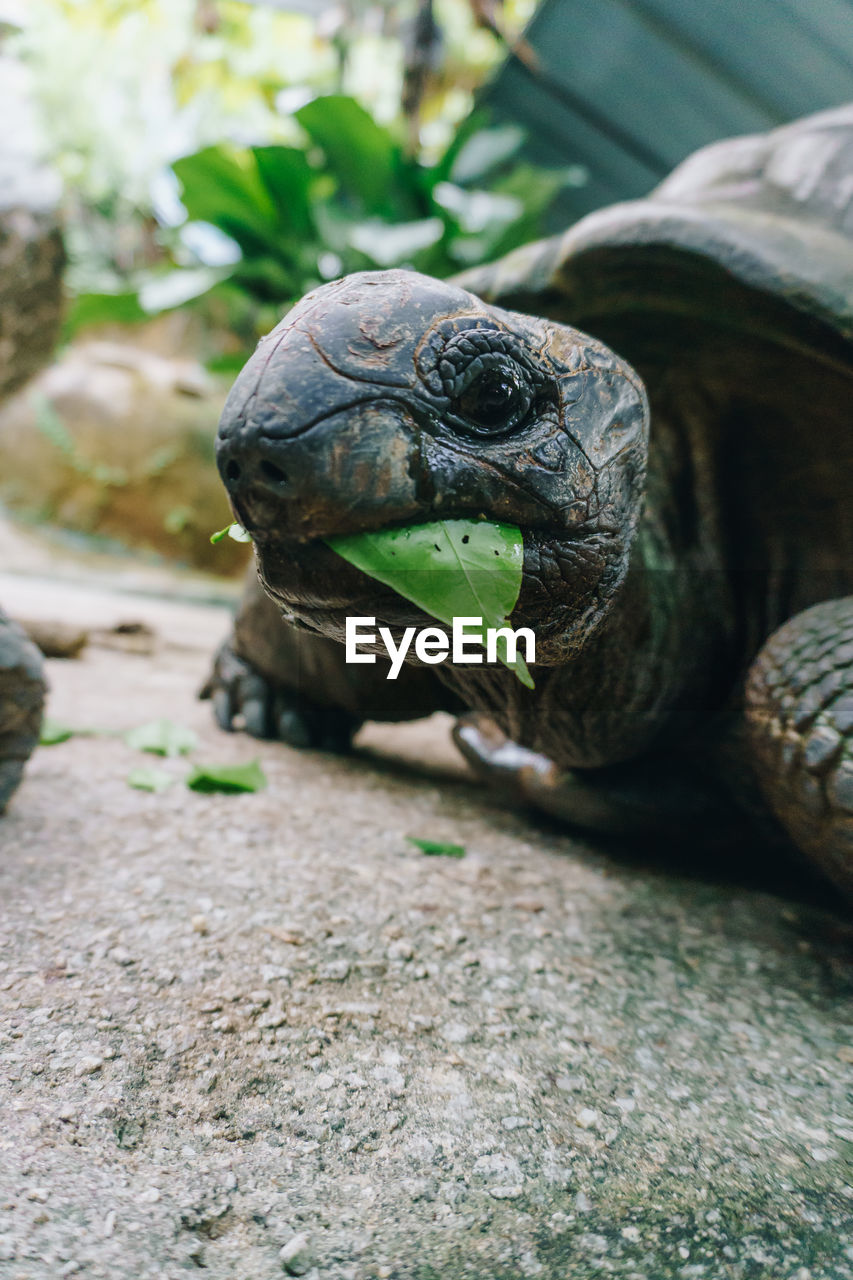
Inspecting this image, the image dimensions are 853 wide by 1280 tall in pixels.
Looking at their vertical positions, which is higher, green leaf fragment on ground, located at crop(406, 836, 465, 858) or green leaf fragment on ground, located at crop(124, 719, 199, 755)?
green leaf fragment on ground, located at crop(124, 719, 199, 755)

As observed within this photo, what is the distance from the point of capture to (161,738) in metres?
2.05

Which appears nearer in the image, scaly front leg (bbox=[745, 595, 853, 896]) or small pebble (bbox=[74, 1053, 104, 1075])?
small pebble (bbox=[74, 1053, 104, 1075])

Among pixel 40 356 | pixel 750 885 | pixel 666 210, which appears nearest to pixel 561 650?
pixel 750 885

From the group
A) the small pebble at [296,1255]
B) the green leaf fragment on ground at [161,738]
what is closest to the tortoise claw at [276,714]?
the green leaf fragment on ground at [161,738]

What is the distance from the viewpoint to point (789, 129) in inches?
86.9

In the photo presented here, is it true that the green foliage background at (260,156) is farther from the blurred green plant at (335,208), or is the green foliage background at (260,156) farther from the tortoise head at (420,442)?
the tortoise head at (420,442)

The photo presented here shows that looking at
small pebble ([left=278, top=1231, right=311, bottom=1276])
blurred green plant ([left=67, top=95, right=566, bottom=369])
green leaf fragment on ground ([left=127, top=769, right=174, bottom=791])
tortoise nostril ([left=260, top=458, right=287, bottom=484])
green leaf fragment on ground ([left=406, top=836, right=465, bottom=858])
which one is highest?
blurred green plant ([left=67, top=95, right=566, bottom=369])

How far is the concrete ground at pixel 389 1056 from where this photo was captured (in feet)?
2.52

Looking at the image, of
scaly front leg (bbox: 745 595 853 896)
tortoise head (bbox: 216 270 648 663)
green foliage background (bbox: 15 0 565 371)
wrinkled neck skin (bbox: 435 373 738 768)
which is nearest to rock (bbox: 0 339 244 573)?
green foliage background (bbox: 15 0 565 371)

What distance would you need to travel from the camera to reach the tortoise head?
96cm

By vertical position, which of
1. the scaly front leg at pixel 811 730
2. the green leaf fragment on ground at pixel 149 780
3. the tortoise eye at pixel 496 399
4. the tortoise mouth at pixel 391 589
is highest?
the tortoise eye at pixel 496 399

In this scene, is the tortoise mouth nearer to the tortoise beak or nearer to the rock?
the tortoise beak

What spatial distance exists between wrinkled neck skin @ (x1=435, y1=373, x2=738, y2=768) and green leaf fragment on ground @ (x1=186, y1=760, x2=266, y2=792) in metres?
0.50

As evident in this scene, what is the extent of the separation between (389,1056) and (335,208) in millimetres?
5966
